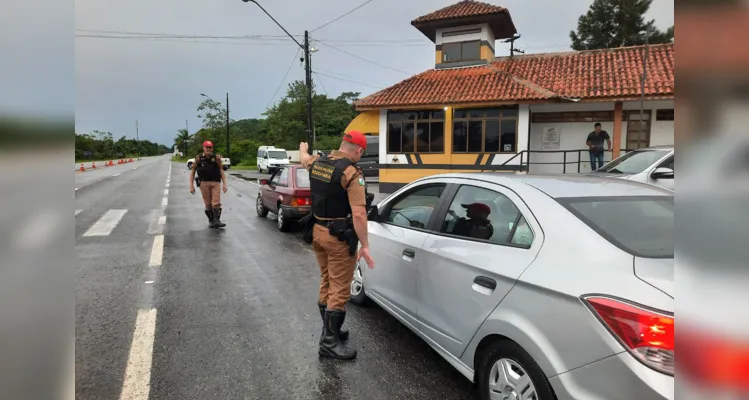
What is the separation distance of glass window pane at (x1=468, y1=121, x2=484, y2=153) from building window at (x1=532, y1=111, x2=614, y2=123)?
6.92 ft

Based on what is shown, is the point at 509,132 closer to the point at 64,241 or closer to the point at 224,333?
the point at 224,333

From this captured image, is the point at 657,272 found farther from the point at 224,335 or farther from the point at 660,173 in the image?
the point at 660,173

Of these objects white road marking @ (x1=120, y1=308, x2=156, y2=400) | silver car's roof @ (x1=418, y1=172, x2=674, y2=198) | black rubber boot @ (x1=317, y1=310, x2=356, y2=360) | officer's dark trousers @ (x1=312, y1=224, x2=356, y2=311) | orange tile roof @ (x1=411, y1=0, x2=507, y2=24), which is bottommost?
white road marking @ (x1=120, y1=308, x2=156, y2=400)

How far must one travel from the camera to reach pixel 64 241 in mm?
861

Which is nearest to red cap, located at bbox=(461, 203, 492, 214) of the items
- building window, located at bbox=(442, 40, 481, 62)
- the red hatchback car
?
the red hatchback car

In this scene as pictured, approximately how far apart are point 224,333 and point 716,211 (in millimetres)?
4105

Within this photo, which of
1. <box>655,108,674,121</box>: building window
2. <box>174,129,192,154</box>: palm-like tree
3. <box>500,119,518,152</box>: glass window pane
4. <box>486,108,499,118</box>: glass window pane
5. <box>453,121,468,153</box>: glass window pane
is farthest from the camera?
<box>174,129,192,154</box>: palm-like tree

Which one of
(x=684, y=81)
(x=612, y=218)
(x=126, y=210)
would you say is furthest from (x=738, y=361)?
(x=126, y=210)

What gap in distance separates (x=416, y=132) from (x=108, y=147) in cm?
1085

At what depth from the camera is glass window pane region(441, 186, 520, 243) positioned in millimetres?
2855

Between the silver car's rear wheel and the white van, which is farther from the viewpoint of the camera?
the white van

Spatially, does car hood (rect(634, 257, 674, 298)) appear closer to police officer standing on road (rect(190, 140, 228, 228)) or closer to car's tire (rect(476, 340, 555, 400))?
car's tire (rect(476, 340, 555, 400))

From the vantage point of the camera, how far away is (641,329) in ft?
6.13

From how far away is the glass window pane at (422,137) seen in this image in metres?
18.0
